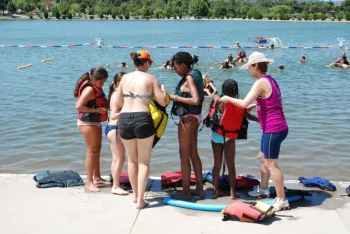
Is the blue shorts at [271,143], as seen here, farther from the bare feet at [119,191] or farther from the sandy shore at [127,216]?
the bare feet at [119,191]

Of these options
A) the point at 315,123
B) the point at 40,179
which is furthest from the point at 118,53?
the point at 40,179

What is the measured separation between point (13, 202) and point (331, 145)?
6831 mm

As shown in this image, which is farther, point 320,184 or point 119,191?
point 320,184

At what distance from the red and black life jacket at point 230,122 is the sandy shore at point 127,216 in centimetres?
84

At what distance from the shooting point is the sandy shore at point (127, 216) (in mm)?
5207

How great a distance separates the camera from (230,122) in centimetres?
596

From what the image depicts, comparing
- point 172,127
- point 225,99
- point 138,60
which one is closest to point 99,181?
point 138,60

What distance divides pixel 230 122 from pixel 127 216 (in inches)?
64.8

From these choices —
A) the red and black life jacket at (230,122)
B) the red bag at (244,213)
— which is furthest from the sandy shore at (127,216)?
the red and black life jacket at (230,122)

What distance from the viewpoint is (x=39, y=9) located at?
162 meters

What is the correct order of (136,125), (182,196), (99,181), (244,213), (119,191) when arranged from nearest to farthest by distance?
(244,213)
(136,125)
(182,196)
(119,191)
(99,181)

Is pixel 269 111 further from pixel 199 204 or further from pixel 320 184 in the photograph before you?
pixel 320 184

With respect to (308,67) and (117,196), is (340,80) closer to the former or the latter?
(308,67)

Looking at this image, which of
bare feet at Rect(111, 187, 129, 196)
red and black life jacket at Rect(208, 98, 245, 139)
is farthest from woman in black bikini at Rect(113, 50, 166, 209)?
red and black life jacket at Rect(208, 98, 245, 139)
